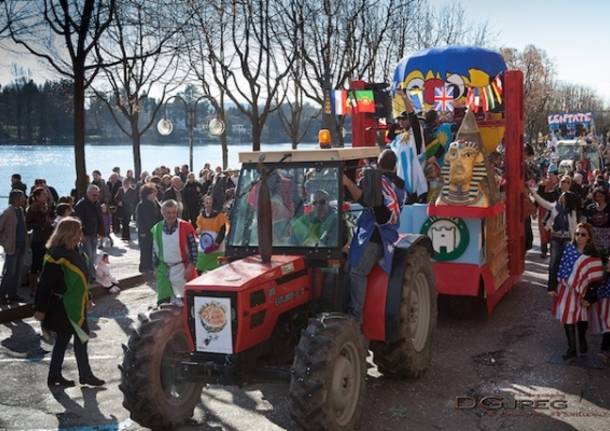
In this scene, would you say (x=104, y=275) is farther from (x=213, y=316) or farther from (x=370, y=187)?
(x=370, y=187)

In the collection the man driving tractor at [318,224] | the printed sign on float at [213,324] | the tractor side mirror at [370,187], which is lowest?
the printed sign on float at [213,324]

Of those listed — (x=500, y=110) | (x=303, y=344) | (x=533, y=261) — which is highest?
(x=500, y=110)

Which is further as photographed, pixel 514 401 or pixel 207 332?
pixel 514 401

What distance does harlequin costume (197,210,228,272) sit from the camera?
952cm

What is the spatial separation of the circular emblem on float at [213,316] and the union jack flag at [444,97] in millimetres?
7177

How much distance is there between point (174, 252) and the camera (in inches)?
328

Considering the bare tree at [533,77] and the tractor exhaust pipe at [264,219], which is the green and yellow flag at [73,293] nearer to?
the tractor exhaust pipe at [264,219]

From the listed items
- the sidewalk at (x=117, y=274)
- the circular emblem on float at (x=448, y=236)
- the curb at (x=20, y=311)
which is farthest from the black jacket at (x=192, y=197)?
the circular emblem on float at (x=448, y=236)

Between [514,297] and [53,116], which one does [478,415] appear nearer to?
[514,297]

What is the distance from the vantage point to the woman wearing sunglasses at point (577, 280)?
780 centimetres

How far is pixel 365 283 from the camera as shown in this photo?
6.50 meters

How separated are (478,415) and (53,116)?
49537mm

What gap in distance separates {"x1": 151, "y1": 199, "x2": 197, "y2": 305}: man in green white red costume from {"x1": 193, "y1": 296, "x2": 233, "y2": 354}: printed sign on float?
2.67 metres

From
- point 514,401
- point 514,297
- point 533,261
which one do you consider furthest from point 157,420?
point 533,261
